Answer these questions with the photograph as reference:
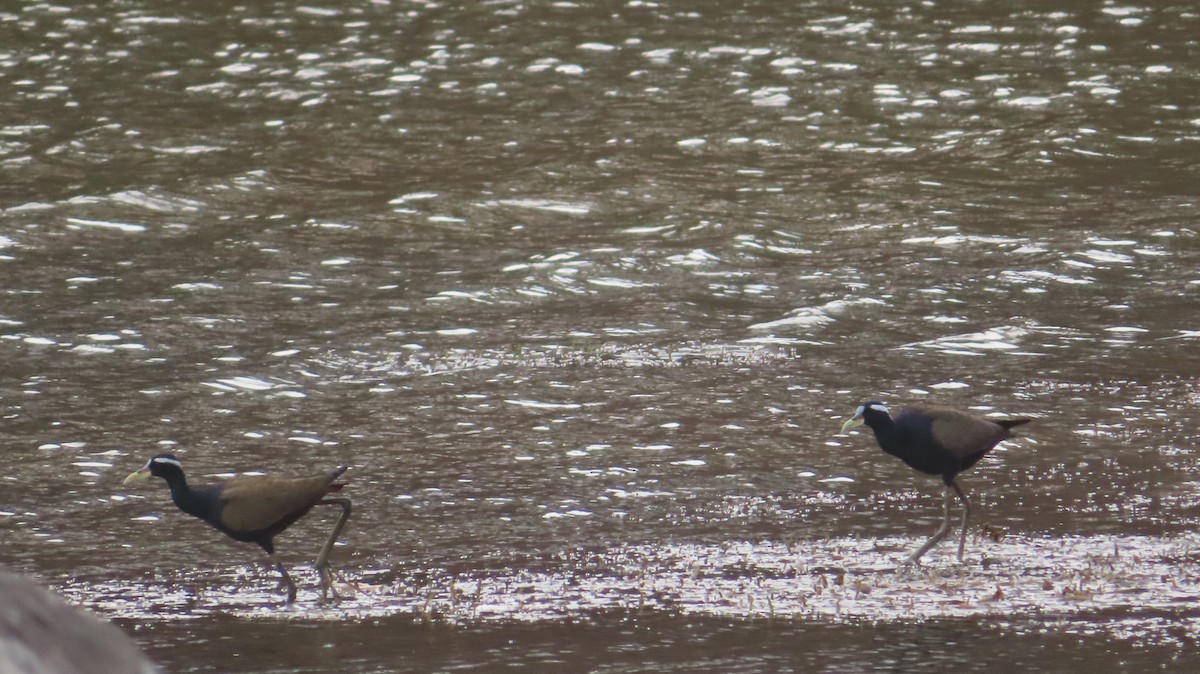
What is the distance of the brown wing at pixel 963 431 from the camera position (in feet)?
28.1

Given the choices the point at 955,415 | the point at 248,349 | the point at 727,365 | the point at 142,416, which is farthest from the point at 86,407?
the point at 955,415

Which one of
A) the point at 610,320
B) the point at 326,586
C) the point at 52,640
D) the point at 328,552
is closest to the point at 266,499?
the point at 328,552

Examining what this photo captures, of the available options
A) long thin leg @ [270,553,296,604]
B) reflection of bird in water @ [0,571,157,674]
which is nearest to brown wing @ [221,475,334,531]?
long thin leg @ [270,553,296,604]

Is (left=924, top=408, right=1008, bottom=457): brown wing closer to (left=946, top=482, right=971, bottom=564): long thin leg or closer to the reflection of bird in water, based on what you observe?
(left=946, top=482, right=971, bottom=564): long thin leg

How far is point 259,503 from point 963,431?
3452 millimetres

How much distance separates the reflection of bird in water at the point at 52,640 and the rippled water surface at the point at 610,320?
2658 mm

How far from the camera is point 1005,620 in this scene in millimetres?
7305

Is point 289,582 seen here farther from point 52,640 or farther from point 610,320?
point 610,320

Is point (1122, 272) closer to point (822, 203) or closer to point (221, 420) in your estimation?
point (822, 203)

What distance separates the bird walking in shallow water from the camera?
8570 millimetres

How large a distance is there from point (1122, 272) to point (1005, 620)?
681 centimetres

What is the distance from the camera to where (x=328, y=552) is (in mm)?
→ 8164

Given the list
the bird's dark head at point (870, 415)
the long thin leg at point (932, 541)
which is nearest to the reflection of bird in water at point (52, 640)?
the long thin leg at point (932, 541)

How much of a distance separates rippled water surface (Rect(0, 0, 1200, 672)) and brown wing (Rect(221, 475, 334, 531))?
362mm
